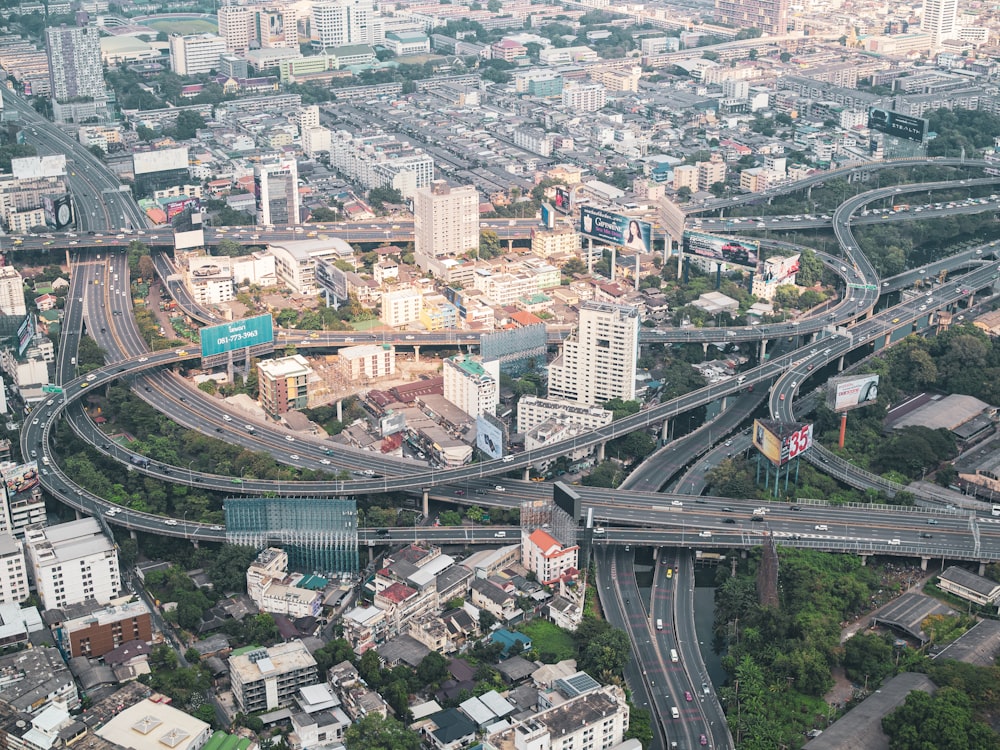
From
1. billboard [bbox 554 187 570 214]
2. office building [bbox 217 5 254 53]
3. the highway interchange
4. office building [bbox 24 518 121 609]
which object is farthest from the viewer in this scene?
office building [bbox 217 5 254 53]

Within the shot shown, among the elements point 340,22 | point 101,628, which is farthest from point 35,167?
point 101,628

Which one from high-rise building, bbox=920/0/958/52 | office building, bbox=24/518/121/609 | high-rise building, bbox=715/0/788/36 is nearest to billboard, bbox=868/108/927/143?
high-rise building, bbox=920/0/958/52

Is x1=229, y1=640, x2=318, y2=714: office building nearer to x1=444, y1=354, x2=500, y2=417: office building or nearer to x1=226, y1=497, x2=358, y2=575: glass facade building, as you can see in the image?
x1=226, y1=497, x2=358, y2=575: glass facade building

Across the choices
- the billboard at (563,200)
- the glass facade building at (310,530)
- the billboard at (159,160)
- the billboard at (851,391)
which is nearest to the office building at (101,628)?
the glass facade building at (310,530)

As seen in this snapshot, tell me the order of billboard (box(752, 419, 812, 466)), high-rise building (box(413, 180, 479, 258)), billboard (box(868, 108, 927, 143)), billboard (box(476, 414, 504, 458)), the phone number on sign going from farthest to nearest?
1. billboard (box(868, 108, 927, 143))
2. high-rise building (box(413, 180, 479, 258))
3. the phone number on sign
4. billboard (box(476, 414, 504, 458))
5. billboard (box(752, 419, 812, 466))

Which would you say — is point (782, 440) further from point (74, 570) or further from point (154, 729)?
point (74, 570)

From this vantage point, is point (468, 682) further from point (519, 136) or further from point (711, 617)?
point (519, 136)
